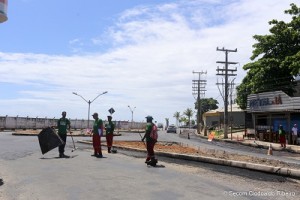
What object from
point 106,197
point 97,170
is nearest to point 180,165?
point 97,170

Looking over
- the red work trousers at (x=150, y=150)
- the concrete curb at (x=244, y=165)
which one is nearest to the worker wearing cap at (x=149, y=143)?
the red work trousers at (x=150, y=150)

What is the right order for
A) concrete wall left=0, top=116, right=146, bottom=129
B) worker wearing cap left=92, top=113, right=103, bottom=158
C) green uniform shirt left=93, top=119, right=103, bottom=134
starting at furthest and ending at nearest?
concrete wall left=0, top=116, right=146, bottom=129 → green uniform shirt left=93, top=119, right=103, bottom=134 → worker wearing cap left=92, top=113, right=103, bottom=158

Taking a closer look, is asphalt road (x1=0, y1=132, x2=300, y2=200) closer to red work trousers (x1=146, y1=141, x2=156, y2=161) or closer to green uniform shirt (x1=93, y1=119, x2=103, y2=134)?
red work trousers (x1=146, y1=141, x2=156, y2=161)

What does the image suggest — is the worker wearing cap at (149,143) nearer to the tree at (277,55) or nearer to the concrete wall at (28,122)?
the tree at (277,55)

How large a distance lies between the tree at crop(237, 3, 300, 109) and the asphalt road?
31.3 metres

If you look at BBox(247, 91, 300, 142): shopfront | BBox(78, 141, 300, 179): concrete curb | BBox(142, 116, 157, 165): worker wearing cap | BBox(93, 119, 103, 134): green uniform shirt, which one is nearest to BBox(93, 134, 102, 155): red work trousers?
BBox(93, 119, 103, 134): green uniform shirt

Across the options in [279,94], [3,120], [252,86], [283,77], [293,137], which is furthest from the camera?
[3,120]

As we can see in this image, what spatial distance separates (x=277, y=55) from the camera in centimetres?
4403

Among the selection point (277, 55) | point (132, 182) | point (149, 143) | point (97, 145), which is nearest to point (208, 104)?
point (277, 55)

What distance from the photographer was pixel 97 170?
39.7 ft

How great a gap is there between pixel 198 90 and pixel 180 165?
242ft

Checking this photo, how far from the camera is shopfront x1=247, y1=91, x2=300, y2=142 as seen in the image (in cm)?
3547

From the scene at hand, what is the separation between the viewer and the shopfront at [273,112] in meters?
35.5

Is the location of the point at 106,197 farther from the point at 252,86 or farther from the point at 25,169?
the point at 252,86
